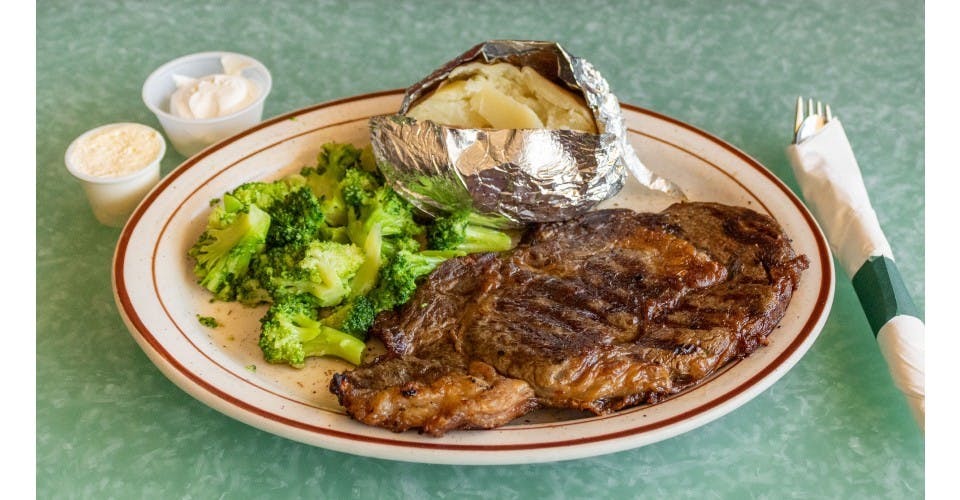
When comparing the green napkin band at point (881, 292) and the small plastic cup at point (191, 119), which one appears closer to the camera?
the green napkin band at point (881, 292)

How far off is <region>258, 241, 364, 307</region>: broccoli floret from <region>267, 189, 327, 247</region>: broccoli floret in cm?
5

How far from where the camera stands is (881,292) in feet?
11.8

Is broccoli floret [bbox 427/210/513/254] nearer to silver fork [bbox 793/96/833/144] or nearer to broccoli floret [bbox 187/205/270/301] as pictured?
broccoli floret [bbox 187/205/270/301]

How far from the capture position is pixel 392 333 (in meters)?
3.46

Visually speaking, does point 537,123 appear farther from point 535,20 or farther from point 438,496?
point 535,20

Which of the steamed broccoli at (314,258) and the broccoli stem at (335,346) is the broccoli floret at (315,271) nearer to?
the steamed broccoli at (314,258)

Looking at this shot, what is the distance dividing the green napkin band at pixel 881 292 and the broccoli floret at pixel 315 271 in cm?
201

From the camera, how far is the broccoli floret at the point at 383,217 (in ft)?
12.5

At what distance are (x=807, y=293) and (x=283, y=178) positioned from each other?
2.37 meters

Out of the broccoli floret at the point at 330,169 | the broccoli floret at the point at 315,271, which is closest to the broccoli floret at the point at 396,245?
the broccoli floret at the point at 315,271

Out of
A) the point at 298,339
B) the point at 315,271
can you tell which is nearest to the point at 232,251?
the point at 315,271

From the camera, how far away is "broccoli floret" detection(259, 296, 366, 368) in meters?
3.41

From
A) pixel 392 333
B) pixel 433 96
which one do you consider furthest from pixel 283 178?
pixel 392 333

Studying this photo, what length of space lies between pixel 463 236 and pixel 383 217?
34cm
